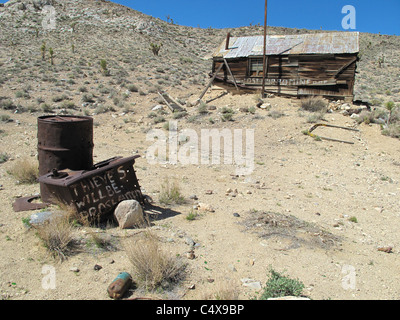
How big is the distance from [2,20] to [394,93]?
4094 centimetres

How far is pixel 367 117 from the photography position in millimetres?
12867

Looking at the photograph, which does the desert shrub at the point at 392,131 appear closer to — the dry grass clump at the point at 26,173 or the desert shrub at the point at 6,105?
the dry grass clump at the point at 26,173

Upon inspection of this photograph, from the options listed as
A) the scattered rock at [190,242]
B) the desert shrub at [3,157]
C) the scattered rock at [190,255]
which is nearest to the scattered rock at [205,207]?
the scattered rock at [190,242]

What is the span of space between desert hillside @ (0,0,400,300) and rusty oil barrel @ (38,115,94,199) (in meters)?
0.98

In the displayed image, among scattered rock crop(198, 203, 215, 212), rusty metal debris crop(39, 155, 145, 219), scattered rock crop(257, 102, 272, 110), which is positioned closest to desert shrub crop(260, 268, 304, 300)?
scattered rock crop(198, 203, 215, 212)

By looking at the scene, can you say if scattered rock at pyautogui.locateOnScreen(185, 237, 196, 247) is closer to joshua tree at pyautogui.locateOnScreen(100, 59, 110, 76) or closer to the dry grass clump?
the dry grass clump

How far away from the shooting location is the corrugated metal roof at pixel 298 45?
16312mm

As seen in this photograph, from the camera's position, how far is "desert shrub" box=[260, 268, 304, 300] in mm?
3201

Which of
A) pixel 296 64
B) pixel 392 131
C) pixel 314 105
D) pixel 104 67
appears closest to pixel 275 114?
pixel 314 105

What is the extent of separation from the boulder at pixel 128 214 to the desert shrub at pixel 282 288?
7.10 feet

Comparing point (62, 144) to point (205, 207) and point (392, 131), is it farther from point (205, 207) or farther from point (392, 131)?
point (392, 131)

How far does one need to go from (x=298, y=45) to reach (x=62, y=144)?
52.1ft

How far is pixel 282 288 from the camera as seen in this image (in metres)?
3.22

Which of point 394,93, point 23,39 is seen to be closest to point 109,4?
point 23,39
